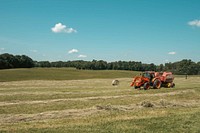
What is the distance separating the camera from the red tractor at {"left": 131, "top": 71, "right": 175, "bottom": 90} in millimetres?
25688

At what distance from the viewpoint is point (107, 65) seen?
114 meters

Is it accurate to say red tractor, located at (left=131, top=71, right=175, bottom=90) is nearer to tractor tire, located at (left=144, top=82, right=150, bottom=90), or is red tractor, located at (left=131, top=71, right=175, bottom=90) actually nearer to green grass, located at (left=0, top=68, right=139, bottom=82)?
tractor tire, located at (left=144, top=82, right=150, bottom=90)

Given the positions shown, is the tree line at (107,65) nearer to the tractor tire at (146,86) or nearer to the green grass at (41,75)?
the green grass at (41,75)

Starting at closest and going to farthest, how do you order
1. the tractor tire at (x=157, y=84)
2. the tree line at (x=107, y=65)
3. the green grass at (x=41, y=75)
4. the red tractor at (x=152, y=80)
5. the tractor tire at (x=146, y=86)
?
the tractor tire at (x=146, y=86), the red tractor at (x=152, y=80), the tractor tire at (x=157, y=84), the green grass at (x=41, y=75), the tree line at (x=107, y=65)

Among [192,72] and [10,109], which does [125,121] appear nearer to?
[10,109]

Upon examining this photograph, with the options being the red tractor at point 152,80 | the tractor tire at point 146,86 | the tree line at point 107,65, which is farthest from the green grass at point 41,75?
the tractor tire at point 146,86

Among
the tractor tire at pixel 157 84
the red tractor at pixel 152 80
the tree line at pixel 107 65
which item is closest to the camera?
the red tractor at pixel 152 80

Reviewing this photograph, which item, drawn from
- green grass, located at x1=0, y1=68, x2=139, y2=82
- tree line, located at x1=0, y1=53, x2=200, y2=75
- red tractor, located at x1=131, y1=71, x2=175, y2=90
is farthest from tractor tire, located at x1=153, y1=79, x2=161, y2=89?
tree line, located at x1=0, y1=53, x2=200, y2=75

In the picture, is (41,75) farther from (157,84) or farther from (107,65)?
(107,65)

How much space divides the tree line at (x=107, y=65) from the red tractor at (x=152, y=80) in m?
59.2

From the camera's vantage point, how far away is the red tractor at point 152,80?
2569cm

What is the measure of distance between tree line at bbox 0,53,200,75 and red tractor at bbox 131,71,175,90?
194ft

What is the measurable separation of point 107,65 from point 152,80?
287ft

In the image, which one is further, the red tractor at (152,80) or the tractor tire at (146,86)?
the red tractor at (152,80)
